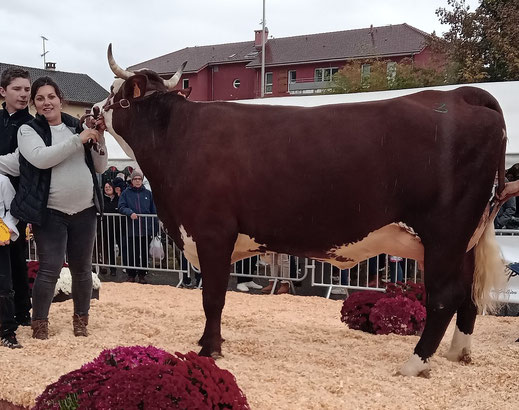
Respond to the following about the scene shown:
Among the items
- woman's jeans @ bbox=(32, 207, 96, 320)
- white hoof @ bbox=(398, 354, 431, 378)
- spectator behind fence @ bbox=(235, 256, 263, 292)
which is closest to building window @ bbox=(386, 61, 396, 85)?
spectator behind fence @ bbox=(235, 256, 263, 292)

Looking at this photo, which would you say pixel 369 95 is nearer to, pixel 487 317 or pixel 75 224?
pixel 487 317

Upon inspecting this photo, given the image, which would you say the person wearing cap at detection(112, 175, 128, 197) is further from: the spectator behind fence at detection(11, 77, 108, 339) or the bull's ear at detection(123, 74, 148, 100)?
the bull's ear at detection(123, 74, 148, 100)

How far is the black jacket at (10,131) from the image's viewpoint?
4473 millimetres

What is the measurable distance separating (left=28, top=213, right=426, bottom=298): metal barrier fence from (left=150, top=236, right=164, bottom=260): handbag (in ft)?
0.32

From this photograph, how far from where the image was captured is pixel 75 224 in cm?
436

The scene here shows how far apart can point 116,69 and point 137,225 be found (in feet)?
15.9

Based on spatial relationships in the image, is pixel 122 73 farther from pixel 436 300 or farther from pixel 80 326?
pixel 436 300

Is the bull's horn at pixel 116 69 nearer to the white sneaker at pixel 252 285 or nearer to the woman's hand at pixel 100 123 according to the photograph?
the woman's hand at pixel 100 123

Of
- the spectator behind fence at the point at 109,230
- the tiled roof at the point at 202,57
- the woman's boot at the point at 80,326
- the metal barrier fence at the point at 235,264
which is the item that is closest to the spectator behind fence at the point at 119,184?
the spectator behind fence at the point at 109,230

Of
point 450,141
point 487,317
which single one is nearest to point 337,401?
point 450,141

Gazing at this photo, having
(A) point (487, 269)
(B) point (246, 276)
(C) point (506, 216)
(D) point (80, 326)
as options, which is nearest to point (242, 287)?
(B) point (246, 276)

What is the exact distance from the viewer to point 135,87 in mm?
4074

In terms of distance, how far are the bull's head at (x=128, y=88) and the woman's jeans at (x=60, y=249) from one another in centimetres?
69

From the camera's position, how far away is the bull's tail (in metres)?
3.80
